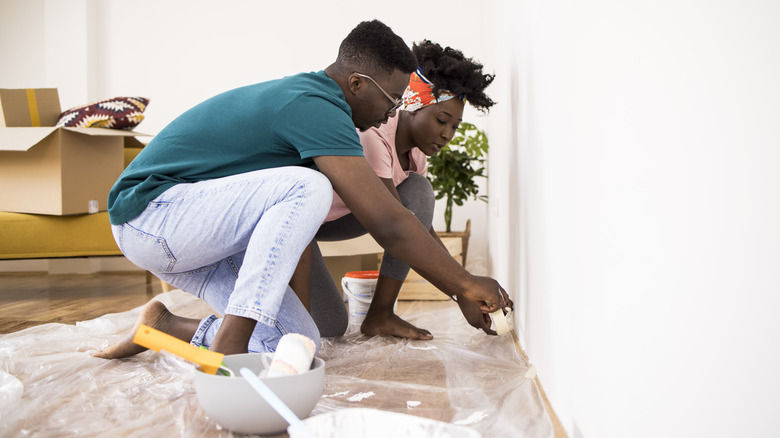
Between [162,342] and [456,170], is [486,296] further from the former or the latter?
[456,170]

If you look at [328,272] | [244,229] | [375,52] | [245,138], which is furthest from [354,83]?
[328,272]

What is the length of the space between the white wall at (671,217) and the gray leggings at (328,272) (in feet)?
2.87

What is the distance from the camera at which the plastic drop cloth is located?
98 centimetres

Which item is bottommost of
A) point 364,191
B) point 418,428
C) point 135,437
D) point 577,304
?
point 135,437

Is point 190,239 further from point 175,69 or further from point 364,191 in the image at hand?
point 175,69

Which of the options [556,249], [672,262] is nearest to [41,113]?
[556,249]

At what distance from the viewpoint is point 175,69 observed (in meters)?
4.25

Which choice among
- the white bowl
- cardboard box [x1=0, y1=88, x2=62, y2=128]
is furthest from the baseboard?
the white bowl

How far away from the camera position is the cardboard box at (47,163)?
2.50 metres

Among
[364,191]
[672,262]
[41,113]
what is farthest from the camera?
[41,113]

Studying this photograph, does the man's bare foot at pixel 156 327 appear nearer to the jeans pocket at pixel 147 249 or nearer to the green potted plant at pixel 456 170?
the jeans pocket at pixel 147 249

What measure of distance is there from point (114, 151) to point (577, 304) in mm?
2591

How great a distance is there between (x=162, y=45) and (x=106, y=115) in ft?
5.69

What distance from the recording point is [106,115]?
2.73m
